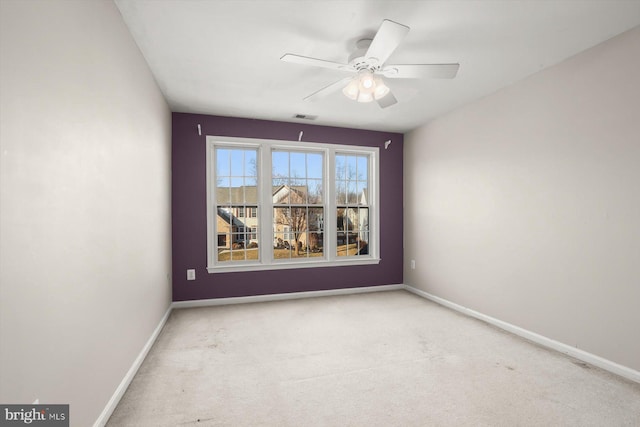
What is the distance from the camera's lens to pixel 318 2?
1932 mm

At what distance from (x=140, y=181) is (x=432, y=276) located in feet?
12.4

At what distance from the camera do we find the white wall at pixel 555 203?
225cm

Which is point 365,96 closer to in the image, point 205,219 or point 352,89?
point 352,89

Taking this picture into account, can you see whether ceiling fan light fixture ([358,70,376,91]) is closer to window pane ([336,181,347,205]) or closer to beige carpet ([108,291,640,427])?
beige carpet ([108,291,640,427])

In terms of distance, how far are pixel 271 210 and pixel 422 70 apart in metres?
2.77

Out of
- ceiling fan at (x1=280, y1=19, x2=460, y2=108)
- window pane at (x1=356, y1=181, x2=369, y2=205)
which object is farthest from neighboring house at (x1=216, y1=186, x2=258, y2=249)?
ceiling fan at (x1=280, y1=19, x2=460, y2=108)

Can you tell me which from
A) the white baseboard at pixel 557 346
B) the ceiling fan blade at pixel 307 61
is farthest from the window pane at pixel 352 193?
the ceiling fan blade at pixel 307 61

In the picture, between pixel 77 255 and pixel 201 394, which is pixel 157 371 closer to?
pixel 201 394

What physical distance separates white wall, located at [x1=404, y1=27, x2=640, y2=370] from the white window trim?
115 cm

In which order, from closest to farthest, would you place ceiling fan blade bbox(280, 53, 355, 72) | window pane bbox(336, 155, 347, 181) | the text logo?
the text logo → ceiling fan blade bbox(280, 53, 355, 72) → window pane bbox(336, 155, 347, 181)

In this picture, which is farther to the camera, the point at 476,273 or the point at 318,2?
the point at 476,273

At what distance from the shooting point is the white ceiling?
1.98 metres

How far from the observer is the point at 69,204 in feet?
4.57

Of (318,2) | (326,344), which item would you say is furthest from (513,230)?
(318,2)
